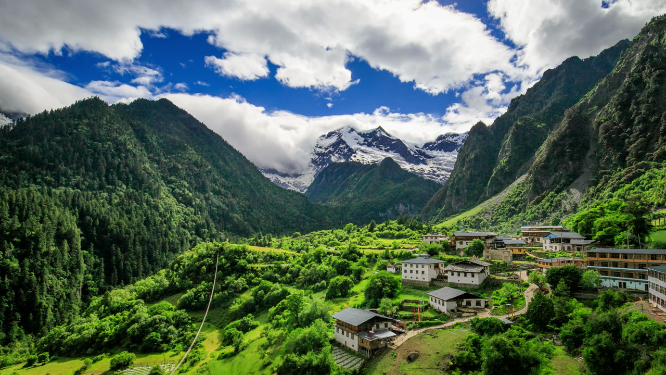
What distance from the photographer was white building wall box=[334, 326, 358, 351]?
1702 inches

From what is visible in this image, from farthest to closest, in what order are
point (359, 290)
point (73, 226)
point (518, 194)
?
point (518, 194) → point (73, 226) → point (359, 290)

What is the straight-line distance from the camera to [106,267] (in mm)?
120500

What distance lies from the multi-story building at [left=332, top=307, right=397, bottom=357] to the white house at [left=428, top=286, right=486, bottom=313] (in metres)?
7.81

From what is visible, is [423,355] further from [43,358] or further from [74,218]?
[74,218]

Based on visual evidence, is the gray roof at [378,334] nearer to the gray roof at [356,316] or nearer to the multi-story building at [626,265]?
the gray roof at [356,316]

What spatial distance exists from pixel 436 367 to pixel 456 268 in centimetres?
2542

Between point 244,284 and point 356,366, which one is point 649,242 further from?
point 244,284

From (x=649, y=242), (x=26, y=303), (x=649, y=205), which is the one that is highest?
(x=649, y=205)

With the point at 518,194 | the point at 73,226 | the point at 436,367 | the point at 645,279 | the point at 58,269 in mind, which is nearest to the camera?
the point at 436,367

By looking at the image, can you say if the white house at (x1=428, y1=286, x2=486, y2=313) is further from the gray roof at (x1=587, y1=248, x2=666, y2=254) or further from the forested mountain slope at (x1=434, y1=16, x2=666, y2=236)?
the forested mountain slope at (x1=434, y1=16, x2=666, y2=236)

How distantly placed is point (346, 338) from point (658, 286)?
119 ft

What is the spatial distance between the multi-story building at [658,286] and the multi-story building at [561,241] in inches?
1203

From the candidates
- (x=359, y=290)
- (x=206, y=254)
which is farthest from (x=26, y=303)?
(x=359, y=290)

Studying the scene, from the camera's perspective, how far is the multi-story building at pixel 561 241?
70206 mm
